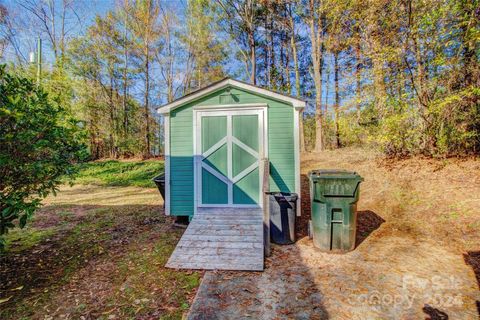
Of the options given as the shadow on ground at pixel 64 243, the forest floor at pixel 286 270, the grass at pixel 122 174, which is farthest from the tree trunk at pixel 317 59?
the shadow on ground at pixel 64 243

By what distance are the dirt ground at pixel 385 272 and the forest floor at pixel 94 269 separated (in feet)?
1.83

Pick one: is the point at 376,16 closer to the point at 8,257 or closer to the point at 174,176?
the point at 174,176

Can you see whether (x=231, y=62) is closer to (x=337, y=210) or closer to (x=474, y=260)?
(x=337, y=210)

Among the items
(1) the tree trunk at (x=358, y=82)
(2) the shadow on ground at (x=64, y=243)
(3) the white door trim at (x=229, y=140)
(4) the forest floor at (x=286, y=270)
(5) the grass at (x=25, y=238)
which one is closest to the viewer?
(4) the forest floor at (x=286, y=270)

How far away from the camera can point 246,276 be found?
9.99 ft

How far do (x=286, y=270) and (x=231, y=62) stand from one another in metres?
15.9

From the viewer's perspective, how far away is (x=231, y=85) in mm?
4773

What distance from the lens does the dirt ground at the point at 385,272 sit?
2395 mm

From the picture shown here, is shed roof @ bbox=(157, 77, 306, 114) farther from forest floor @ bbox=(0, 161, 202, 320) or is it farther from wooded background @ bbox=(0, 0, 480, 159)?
wooded background @ bbox=(0, 0, 480, 159)

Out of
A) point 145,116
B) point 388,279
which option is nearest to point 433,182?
point 388,279

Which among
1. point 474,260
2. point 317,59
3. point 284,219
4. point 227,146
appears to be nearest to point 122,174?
point 227,146

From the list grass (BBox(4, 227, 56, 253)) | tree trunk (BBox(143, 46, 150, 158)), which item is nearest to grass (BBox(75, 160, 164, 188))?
tree trunk (BBox(143, 46, 150, 158))

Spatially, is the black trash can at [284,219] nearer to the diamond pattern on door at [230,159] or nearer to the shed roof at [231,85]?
the diamond pattern on door at [230,159]

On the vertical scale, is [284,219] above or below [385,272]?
above
